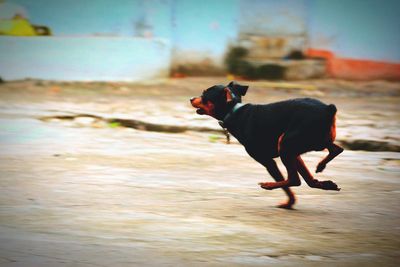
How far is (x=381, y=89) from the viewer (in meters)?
11.9

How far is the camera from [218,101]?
4449mm

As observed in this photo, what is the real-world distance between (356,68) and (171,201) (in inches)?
348

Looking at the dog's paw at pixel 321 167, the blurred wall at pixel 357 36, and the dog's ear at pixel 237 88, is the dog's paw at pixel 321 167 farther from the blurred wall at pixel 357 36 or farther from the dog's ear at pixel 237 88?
the blurred wall at pixel 357 36

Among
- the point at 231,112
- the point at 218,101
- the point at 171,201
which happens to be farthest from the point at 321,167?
the point at 171,201

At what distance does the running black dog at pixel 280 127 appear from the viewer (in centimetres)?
412

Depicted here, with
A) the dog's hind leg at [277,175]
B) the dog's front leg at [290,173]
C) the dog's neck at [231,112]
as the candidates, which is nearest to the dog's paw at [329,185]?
the dog's front leg at [290,173]

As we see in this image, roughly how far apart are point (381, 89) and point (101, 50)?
5.13 meters

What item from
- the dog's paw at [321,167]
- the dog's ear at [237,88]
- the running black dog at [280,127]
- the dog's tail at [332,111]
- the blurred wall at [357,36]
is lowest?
the dog's paw at [321,167]

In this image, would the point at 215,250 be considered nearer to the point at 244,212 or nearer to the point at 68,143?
the point at 244,212

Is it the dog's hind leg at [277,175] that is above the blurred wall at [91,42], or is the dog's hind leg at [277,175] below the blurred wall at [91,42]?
below

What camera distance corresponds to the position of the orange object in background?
41.3 ft

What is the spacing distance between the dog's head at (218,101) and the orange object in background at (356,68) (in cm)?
846

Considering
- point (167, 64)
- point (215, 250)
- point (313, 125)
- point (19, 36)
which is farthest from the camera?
point (167, 64)

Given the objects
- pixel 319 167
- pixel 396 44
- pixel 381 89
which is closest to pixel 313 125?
pixel 319 167
